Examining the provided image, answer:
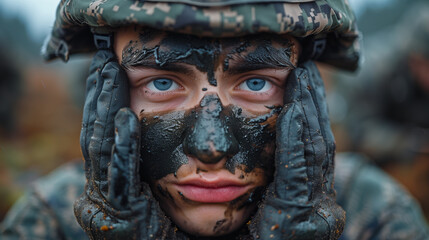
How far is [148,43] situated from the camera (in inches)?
57.3

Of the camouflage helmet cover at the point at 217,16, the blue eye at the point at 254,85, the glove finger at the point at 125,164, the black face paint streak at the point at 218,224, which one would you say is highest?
the camouflage helmet cover at the point at 217,16

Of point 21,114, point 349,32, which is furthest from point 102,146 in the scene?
point 21,114

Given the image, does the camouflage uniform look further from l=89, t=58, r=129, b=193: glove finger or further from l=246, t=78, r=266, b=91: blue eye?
l=246, t=78, r=266, b=91: blue eye

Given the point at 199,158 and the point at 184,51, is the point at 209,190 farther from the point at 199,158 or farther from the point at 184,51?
the point at 184,51

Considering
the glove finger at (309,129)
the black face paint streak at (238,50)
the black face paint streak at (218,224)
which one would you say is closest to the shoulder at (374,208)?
the glove finger at (309,129)

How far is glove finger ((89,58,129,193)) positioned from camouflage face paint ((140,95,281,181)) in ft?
0.34

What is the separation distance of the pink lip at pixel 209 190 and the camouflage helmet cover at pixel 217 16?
468 mm

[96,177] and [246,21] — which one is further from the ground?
[246,21]

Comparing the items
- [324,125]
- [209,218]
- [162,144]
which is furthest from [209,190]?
[324,125]

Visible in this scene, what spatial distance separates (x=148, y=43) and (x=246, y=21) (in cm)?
34

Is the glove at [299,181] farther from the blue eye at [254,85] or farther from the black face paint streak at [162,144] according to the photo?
the black face paint streak at [162,144]

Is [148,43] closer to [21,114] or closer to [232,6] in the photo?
[232,6]

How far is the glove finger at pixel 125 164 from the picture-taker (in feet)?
4.56

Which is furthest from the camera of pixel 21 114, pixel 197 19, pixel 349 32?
pixel 21 114
